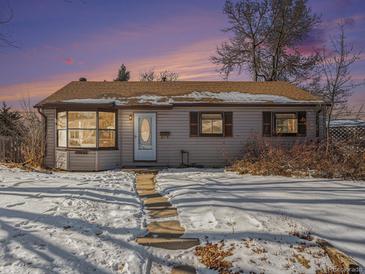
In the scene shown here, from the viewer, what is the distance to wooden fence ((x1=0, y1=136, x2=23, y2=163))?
1332cm

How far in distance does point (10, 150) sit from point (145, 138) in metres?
6.21

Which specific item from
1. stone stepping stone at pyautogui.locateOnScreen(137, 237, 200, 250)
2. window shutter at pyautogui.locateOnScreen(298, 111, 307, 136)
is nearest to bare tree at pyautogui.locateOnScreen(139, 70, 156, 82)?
window shutter at pyautogui.locateOnScreen(298, 111, 307, 136)

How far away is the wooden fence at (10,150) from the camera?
13.3m

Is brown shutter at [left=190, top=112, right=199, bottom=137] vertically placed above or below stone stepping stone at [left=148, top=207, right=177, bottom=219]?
above

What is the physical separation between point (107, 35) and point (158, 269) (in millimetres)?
12532

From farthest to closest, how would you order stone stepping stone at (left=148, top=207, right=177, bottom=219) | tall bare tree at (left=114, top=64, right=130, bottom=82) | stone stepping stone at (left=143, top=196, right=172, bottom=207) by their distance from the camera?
tall bare tree at (left=114, top=64, right=130, bottom=82) → stone stepping stone at (left=143, top=196, right=172, bottom=207) → stone stepping stone at (left=148, top=207, right=177, bottom=219)

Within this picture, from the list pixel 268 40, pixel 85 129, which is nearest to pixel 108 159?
pixel 85 129

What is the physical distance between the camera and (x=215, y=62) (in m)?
25.9

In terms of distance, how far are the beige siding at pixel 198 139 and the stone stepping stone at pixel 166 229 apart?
8.08 metres

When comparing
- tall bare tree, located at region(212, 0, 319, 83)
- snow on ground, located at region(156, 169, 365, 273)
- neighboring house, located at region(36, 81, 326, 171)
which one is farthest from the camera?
tall bare tree, located at region(212, 0, 319, 83)

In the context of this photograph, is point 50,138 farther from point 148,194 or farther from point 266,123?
point 266,123

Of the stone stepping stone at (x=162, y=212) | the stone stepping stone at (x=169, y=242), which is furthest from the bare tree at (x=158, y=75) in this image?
the stone stepping stone at (x=169, y=242)

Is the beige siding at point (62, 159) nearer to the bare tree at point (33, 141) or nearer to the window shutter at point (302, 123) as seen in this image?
the bare tree at point (33, 141)

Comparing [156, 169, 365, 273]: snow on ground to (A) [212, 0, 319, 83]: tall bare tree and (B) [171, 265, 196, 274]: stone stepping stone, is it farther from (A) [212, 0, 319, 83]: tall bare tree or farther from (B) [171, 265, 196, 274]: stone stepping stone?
(A) [212, 0, 319, 83]: tall bare tree
